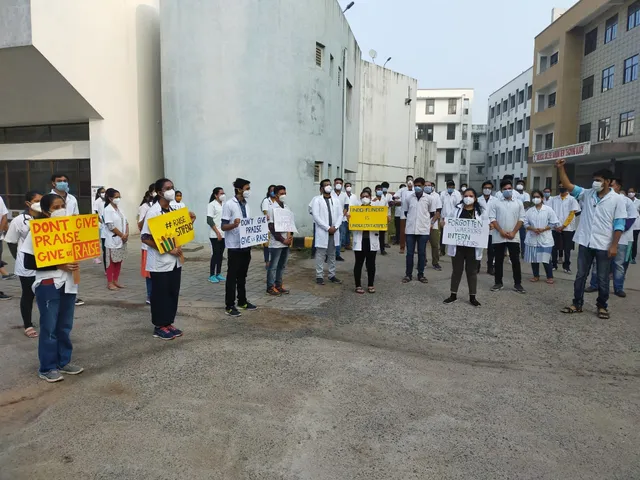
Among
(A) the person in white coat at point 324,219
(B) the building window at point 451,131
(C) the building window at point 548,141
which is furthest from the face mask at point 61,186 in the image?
(B) the building window at point 451,131

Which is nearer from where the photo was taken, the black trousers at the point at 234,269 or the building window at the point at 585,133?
the black trousers at the point at 234,269

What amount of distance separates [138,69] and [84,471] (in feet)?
52.4

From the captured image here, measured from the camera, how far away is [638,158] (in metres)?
26.2

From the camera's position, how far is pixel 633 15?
27.1 metres

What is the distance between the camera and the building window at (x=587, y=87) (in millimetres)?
32656

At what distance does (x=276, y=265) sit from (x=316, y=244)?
3.59 feet

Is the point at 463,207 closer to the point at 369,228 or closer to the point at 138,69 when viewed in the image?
the point at 369,228

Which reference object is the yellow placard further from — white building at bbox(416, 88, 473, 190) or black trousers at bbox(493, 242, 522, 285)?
white building at bbox(416, 88, 473, 190)

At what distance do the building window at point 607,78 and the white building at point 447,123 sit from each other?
30.5m

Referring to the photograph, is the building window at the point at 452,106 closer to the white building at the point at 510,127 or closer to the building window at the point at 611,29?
the white building at the point at 510,127

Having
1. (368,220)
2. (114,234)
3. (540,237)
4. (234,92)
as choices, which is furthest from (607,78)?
(114,234)

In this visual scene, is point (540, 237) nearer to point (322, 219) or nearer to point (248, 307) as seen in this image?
point (322, 219)

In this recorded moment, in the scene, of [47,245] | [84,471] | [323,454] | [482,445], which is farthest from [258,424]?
[47,245]

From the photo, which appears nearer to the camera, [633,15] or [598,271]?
[598,271]
